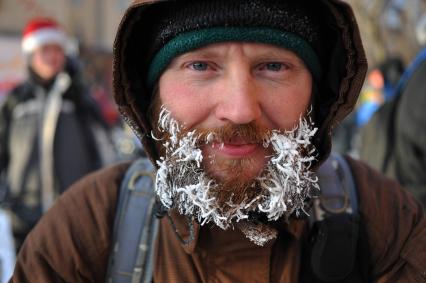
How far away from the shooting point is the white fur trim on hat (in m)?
4.34

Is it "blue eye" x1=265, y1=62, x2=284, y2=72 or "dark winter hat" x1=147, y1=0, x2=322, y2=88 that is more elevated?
"dark winter hat" x1=147, y1=0, x2=322, y2=88

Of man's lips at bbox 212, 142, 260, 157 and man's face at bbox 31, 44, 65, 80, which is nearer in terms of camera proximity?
man's lips at bbox 212, 142, 260, 157

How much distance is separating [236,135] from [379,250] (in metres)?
0.62

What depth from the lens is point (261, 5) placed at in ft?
4.62

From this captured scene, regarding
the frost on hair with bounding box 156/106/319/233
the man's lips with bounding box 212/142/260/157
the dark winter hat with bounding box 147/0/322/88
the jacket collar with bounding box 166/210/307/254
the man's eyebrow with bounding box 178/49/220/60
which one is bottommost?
the jacket collar with bounding box 166/210/307/254

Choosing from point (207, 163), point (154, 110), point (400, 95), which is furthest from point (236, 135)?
point (400, 95)

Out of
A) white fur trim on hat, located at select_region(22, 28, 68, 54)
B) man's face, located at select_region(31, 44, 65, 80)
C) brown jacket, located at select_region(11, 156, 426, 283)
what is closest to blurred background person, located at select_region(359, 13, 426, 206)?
brown jacket, located at select_region(11, 156, 426, 283)

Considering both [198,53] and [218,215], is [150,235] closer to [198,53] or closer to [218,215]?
[218,215]

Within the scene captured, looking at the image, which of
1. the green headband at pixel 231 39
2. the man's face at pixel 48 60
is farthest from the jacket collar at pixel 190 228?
the man's face at pixel 48 60

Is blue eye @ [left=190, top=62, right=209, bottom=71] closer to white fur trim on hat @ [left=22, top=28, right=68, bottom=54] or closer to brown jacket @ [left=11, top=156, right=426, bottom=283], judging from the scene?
brown jacket @ [left=11, top=156, right=426, bottom=283]

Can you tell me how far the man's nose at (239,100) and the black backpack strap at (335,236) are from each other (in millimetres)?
454

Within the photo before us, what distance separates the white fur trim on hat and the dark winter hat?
313cm

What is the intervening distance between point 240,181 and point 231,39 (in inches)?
15.8

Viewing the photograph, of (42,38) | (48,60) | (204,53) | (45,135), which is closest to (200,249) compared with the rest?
(204,53)
